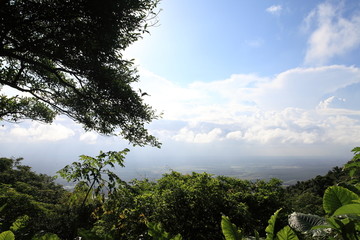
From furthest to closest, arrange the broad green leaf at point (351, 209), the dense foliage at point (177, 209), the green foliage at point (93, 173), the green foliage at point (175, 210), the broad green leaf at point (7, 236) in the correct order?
the green foliage at point (175, 210)
the green foliage at point (93, 173)
the dense foliage at point (177, 209)
the broad green leaf at point (7, 236)
the broad green leaf at point (351, 209)

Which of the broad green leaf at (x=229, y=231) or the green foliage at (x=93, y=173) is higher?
the green foliage at (x=93, y=173)

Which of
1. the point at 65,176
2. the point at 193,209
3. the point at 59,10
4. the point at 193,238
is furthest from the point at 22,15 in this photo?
the point at 193,238

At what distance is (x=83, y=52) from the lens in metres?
5.99

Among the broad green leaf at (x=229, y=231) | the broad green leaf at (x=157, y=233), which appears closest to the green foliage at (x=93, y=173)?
the broad green leaf at (x=157, y=233)

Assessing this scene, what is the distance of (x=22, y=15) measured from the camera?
517cm

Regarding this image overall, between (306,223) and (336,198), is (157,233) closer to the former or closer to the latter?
(306,223)

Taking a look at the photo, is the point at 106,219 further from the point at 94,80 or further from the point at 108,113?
the point at 94,80

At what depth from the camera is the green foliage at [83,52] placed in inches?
209

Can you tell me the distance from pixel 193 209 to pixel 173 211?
0.53m

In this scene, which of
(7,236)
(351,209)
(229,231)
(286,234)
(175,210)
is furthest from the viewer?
(175,210)

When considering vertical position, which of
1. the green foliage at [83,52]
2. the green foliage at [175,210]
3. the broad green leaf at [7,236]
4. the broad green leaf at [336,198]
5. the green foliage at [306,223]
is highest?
the green foliage at [83,52]

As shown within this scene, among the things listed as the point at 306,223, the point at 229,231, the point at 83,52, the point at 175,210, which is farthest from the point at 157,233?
the point at 83,52

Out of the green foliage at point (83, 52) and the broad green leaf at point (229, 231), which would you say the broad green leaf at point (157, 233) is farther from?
the green foliage at point (83, 52)

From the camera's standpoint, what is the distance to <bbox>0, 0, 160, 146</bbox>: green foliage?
5.30 meters
